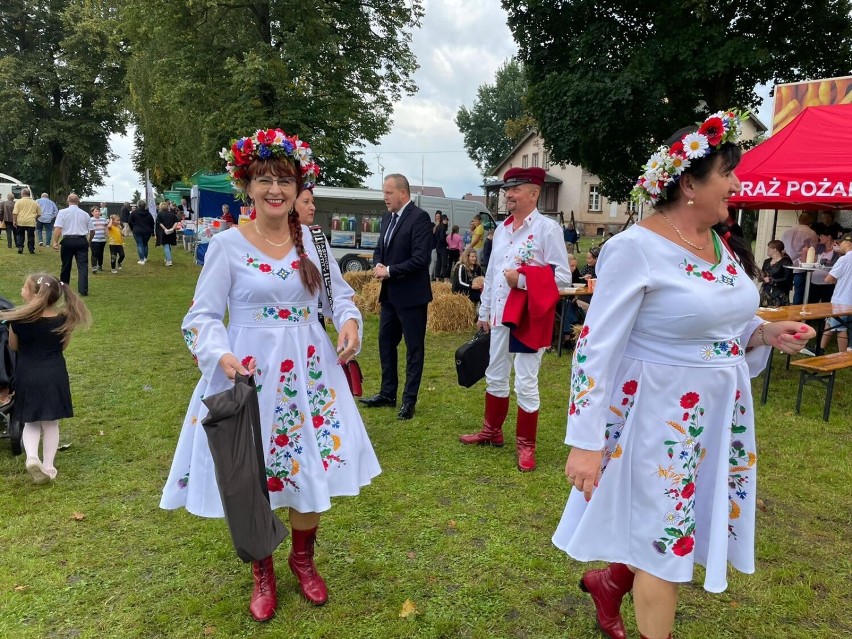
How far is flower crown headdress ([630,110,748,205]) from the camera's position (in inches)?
75.7

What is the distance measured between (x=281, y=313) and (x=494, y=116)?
2943 inches

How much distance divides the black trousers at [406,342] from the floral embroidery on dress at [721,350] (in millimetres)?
3507

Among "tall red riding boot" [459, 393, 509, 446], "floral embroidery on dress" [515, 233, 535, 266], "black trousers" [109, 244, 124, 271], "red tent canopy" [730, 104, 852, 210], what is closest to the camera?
"floral embroidery on dress" [515, 233, 535, 266]

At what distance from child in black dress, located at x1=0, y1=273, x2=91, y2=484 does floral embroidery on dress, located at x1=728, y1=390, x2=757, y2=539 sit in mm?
4054

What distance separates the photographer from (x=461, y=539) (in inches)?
135

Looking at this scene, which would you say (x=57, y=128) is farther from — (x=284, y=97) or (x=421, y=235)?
(x=421, y=235)

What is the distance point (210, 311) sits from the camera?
2545 mm

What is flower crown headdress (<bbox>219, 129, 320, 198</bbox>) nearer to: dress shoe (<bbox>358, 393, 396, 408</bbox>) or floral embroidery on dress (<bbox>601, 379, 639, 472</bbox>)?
floral embroidery on dress (<bbox>601, 379, 639, 472</bbox>)

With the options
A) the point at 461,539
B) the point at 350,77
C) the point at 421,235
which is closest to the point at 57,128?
the point at 350,77

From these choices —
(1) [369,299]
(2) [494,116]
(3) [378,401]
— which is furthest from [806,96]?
(2) [494,116]

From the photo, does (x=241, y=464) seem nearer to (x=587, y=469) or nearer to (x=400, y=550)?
(x=587, y=469)

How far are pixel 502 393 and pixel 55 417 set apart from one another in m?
3.14

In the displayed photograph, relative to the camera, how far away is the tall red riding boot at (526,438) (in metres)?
4.39

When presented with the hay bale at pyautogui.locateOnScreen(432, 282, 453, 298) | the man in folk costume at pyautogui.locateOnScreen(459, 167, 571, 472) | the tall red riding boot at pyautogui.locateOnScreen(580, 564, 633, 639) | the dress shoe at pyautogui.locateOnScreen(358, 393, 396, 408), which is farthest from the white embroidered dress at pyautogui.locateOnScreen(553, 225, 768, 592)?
the hay bale at pyautogui.locateOnScreen(432, 282, 453, 298)
